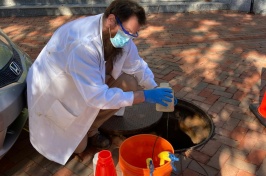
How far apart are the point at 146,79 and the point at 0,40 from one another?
152cm

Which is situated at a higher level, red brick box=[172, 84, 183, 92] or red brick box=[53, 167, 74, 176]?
red brick box=[53, 167, 74, 176]

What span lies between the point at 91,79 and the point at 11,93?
769 millimetres

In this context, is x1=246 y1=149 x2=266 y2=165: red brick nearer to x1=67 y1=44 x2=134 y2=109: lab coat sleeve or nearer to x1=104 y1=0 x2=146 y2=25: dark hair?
x1=67 y1=44 x2=134 y2=109: lab coat sleeve

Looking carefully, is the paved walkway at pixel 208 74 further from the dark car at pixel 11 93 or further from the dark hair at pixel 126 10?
the dark hair at pixel 126 10

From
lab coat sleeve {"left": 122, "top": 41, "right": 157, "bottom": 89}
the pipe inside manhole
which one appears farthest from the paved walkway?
lab coat sleeve {"left": 122, "top": 41, "right": 157, "bottom": 89}

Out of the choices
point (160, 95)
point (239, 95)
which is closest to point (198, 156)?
point (160, 95)

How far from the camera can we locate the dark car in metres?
2.31

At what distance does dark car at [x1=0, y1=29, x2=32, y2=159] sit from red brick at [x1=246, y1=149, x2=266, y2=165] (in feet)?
6.80

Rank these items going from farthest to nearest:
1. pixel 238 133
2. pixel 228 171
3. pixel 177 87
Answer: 1. pixel 177 87
2. pixel 238 133
3. pixel 228 171

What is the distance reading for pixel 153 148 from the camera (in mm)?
2145

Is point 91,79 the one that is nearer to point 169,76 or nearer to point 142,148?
point 142,148

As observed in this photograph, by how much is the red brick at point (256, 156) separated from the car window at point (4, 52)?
2.37 meters

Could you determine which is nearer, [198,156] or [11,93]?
[11,93]

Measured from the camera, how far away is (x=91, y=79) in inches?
84.0
